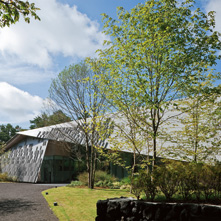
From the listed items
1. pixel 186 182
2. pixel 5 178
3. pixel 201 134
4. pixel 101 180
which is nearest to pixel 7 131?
pixel 5 178

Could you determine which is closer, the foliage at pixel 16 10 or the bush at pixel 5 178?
the foliage at pixel 16 10

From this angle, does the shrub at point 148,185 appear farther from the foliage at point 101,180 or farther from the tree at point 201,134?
the foliage at point 101,180

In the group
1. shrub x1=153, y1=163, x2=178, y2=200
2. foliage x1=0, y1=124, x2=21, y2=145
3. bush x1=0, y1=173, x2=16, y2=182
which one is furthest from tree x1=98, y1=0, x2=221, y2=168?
foliage x1=0, y1=124, x2=21, y2=145

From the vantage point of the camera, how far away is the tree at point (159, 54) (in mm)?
7410

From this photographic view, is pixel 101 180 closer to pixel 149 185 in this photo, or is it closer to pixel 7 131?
pixel 149 185

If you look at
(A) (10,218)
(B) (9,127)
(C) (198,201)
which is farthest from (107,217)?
(B) (9,127)

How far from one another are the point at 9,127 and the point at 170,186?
71.1 m

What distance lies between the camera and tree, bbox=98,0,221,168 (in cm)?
741

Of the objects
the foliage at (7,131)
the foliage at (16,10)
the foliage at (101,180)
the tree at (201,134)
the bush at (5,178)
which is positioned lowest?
the bush at (5,178)

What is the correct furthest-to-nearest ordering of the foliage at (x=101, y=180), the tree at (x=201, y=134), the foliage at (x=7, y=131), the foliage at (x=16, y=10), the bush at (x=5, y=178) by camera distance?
the foliage at (x=7, y=131)
the bush at (x=5, y=178)
the foliage at (x=101, y=180)
the tree at (x=201, y=134)
the foliage at (x=16, y=10)

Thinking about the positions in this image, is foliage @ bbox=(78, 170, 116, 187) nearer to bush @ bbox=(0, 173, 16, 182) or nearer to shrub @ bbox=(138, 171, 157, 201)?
shrub @ bbox=(138, 171, 157, 201)

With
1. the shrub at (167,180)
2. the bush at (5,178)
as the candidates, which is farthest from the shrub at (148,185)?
the bush at (5,178)

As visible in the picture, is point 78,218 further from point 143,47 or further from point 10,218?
point 143,47

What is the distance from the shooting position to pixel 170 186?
251 inches
